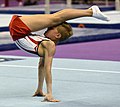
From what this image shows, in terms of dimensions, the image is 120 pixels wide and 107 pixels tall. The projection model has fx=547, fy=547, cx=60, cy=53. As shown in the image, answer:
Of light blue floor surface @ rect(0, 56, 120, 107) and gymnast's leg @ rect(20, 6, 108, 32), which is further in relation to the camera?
light blue floor surface @ rect(0, 56, 120, 107)

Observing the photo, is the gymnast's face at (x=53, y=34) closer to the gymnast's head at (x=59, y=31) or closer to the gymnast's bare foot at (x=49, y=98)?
the gymnast's head at (x=59, y=31)

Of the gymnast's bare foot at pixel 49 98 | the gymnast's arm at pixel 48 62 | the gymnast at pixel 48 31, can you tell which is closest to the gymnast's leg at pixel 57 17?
the gymnast at pixel 48 31

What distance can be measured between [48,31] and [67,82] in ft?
4.05

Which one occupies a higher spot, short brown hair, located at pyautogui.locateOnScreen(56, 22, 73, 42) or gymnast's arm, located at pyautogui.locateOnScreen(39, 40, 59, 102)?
→ short brown hair, located at pyautogui.locateOnScreen(56, 22, 73, 42)

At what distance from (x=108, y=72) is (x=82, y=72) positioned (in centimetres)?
33

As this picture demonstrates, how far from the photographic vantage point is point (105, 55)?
888 cm

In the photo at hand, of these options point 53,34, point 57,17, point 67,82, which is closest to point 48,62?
point 53,34

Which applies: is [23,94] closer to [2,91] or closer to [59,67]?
[2,91]

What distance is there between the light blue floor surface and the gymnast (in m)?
0.27

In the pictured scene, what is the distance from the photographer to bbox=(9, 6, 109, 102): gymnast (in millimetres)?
5090

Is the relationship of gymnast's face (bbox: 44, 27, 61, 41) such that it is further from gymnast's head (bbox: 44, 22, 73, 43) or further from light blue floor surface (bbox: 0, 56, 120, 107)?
light blue floor surface (bbox: 0, 56, 120, 107)

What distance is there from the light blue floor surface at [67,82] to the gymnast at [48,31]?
0.27 metres

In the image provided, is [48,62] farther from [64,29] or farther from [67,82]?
[67,82]

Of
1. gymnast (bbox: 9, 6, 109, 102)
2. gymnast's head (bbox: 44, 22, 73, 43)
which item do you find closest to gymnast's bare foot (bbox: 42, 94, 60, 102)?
gymnast (bbox: 9, 6, 109, 102)
